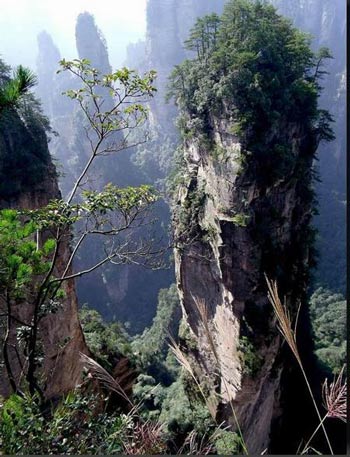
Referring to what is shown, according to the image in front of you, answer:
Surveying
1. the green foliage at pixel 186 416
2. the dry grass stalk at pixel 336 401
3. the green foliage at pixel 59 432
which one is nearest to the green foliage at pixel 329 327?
the green foliage at pixel 186 416

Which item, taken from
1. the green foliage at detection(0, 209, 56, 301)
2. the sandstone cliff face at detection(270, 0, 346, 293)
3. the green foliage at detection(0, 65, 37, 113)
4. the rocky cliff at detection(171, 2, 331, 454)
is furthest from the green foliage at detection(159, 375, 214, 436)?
the green foliage at detection(0, 65, 37, 113)

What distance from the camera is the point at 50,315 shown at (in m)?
7.86

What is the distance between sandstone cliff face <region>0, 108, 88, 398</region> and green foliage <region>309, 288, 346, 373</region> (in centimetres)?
884

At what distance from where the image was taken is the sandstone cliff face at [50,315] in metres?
7.49

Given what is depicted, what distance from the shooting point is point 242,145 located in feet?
28.9

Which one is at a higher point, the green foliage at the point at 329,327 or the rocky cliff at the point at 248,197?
the rocky cliff at the point at 248,197

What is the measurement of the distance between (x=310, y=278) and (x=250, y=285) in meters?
2.18

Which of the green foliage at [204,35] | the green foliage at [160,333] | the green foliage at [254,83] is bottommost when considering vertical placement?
the green foliage at [160,333]

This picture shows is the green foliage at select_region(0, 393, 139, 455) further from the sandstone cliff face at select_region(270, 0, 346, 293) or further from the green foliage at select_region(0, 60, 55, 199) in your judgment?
the green foliage at select_region(0, 60, 55, 199)

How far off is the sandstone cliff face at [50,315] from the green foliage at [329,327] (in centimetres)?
884

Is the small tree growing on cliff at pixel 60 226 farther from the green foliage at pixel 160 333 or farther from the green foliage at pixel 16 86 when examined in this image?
the green foliage at pixel 160 333

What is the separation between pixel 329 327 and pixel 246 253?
1035 centimetres

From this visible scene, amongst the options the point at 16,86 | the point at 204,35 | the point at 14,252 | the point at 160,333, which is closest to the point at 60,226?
the point at 14,252

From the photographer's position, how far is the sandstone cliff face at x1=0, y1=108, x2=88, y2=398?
749 centimetres
